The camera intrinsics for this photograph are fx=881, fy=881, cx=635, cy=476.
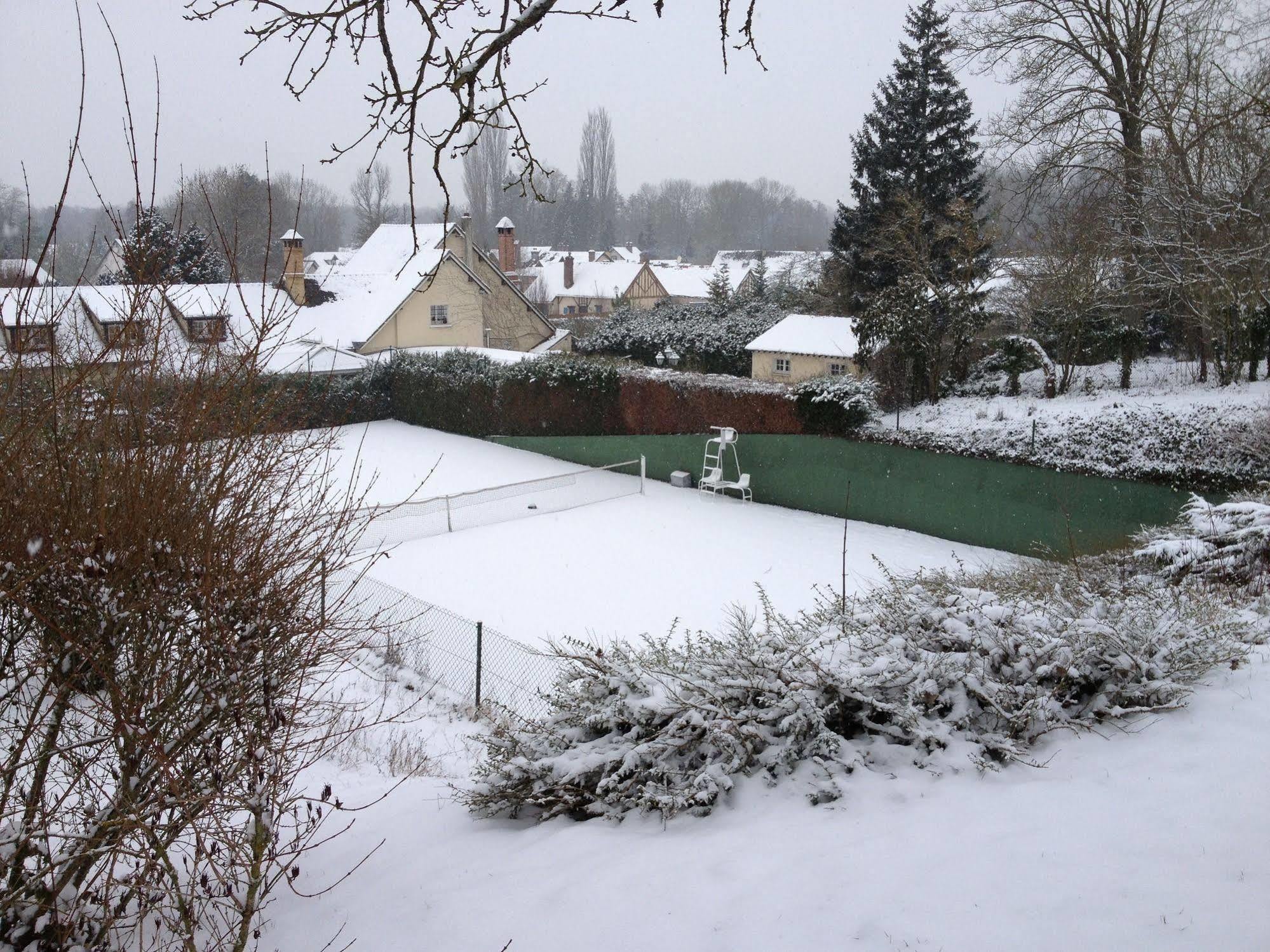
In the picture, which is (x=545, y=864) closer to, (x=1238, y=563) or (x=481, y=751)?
(x=481, y=751)

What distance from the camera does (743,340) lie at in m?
27.4

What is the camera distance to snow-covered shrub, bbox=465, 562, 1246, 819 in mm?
4133

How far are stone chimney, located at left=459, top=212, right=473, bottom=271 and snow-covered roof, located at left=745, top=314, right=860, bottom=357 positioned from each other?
989 cm

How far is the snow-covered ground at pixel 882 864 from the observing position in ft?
9.62

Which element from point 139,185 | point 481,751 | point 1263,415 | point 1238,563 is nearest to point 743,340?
point 1263,415

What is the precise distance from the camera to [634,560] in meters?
12.7

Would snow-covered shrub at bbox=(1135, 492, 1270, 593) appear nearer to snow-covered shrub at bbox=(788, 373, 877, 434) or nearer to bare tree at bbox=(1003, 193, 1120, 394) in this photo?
snow-covered shrub at bbox=(788, 373, 877, 434)

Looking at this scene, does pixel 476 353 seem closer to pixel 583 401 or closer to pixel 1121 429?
pixel 583 401

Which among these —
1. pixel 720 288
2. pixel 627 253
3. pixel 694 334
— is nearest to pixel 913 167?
pixel 694 334

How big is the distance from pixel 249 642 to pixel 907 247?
21653 millimetres

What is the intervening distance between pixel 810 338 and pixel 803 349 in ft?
2.18

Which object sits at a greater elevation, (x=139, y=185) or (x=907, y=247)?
(x=907, y=247)

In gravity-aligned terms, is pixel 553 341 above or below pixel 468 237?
below

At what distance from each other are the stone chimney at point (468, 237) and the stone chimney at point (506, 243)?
3.82 m
